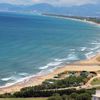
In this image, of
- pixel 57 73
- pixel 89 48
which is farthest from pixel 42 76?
pixel 89 48

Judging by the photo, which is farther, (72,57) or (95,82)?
(72,57)

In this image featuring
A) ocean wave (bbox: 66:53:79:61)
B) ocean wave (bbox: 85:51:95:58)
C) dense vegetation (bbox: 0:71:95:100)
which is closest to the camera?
dense vegetation (bbox: 0:71:95:100)

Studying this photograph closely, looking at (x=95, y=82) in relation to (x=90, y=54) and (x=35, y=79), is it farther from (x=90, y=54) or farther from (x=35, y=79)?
(x=90, y=54)

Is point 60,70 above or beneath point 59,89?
beneath

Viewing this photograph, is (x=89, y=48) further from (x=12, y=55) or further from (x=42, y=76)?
(x=42, y=76)

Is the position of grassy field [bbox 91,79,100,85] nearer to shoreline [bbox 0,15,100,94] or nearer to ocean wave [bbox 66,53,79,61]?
shoreline [bbox 0,15,100,94]

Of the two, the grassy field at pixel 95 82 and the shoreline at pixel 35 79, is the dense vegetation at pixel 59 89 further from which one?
the shoreline at pixel 35 79

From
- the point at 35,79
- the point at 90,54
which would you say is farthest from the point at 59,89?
the point at 90,54

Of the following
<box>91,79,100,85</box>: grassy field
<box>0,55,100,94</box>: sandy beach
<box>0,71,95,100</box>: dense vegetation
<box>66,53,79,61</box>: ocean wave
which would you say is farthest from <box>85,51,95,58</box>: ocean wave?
<box>91,79,100,85</box>: grassy field

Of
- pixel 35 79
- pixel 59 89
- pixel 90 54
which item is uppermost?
pixel 59 89

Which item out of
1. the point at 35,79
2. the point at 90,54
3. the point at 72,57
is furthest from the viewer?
the point at 90,54
